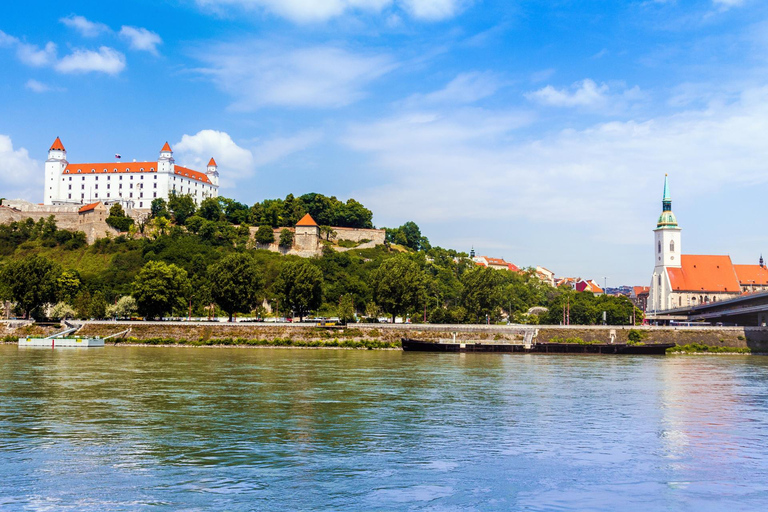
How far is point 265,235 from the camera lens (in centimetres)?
11050

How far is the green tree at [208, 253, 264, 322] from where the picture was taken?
73.8 metres

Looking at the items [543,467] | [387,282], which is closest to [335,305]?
[387,282]

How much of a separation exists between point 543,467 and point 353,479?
187 inches

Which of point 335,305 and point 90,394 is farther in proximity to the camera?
point 335,305

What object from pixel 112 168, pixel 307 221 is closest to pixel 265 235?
pixel 307 221

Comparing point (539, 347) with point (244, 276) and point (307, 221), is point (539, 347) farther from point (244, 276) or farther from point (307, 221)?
point (307, 221)

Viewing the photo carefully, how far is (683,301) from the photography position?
106750 mm

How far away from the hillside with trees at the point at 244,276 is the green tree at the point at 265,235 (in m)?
1.66

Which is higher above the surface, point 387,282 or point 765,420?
point 387,282

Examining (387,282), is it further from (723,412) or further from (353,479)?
(353,479)

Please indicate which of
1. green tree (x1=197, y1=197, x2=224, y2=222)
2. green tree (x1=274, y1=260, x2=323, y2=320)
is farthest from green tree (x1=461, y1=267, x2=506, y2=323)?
green tree (x1=197, y1=197, x2=224, y2=222)

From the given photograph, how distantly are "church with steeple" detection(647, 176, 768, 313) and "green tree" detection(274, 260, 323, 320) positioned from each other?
57.9m

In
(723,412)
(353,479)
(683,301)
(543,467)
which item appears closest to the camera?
A: (353,479)

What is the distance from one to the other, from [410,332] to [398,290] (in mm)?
8936
